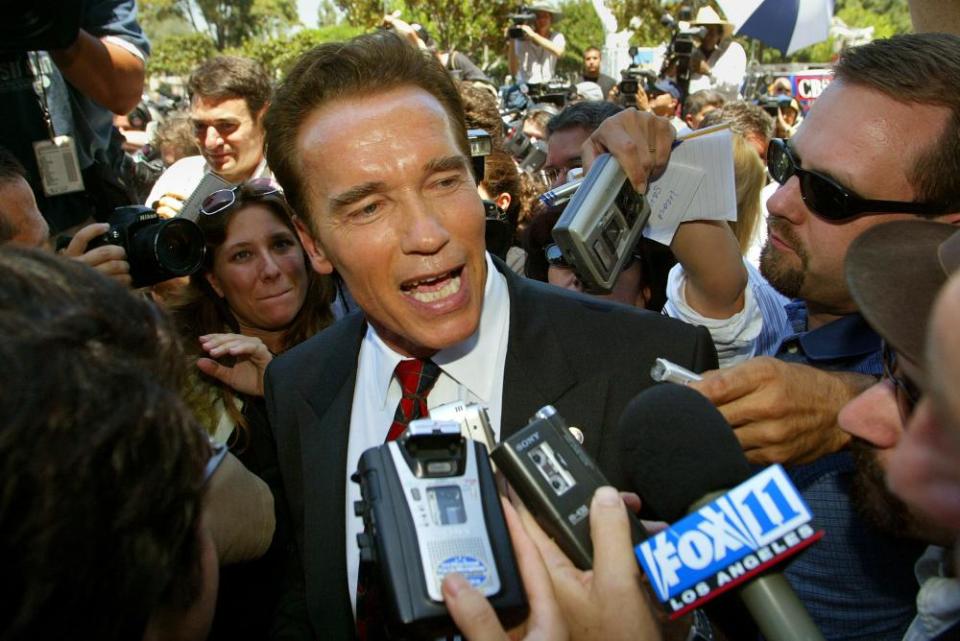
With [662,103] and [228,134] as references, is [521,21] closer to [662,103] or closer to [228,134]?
[662,103]

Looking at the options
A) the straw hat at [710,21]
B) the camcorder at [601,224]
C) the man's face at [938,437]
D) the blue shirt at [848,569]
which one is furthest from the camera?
the straw hat at [710,21]

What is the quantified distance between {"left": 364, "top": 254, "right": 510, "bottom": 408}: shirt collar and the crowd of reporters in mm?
125

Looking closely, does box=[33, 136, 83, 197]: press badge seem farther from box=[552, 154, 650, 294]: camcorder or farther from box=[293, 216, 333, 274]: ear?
box=[552, 154, 650, 294]: camcorder

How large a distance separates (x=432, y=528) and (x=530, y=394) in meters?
0.81

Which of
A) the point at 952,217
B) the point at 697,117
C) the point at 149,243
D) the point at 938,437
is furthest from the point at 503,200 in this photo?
the point at 697,117

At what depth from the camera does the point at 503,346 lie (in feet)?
6.80

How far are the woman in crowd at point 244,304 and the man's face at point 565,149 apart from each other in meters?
1.44

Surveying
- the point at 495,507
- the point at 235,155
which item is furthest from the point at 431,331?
the point at 235,155

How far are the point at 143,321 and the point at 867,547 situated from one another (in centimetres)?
153

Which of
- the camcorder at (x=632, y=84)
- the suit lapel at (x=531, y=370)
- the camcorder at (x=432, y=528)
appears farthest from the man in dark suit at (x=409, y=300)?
the camcorder at (x=632, y=84)

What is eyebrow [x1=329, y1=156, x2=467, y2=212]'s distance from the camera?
194 cm

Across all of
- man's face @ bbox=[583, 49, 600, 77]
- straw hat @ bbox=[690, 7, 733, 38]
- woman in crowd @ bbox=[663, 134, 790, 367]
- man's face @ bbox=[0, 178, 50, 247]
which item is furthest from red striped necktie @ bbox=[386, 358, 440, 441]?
man's face @ bbox=[583, 49, 600, 77]

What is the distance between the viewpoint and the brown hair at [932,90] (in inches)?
79.6

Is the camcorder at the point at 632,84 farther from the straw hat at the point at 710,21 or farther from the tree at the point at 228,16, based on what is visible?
the tree at the point at 228,16
